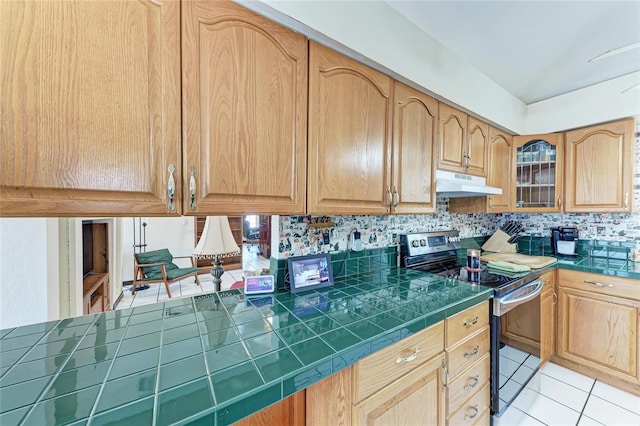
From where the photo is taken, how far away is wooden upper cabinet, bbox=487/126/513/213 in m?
2.07

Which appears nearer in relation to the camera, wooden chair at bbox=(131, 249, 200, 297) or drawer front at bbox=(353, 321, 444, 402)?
drawer front at bbox=(353, 321, 444, 402)

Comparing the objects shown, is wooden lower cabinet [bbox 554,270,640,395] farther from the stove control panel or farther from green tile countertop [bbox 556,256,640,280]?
the stove control panel

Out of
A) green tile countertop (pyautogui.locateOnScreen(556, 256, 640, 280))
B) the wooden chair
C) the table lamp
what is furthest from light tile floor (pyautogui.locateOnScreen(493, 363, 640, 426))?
the wooden chair

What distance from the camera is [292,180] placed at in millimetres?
1021

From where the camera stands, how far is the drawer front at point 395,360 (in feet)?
2.72

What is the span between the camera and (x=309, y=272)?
1.33 m

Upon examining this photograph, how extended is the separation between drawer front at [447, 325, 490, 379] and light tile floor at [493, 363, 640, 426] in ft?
1.51

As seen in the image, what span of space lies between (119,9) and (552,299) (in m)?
3.07

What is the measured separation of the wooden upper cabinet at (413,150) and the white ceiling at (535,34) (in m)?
0.39

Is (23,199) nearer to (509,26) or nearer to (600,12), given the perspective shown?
(509,26)

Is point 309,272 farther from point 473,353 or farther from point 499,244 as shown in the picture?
point 499,244

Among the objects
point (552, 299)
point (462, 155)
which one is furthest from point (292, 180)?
point (552, 299)

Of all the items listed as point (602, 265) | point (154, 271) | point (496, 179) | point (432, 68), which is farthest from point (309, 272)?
point (154, 271)

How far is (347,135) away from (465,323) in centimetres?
108
